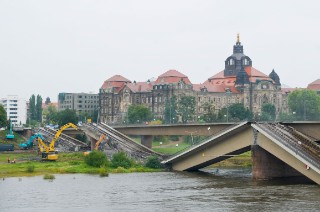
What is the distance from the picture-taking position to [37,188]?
8025 cm

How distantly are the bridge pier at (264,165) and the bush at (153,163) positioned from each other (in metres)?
19.5

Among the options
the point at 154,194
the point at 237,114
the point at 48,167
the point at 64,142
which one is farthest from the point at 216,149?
the point at 237,114

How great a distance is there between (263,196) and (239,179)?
19.6 m

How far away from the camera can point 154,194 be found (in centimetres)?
7494

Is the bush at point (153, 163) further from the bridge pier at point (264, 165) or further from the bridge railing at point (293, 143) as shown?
the bridge railing at point (293, 143)

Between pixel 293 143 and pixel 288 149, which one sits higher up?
pixel 293 143

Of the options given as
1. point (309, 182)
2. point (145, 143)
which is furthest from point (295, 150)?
point (145, 143)

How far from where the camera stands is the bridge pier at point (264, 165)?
3548 inches

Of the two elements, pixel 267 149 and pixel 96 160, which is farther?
pixel 96 160

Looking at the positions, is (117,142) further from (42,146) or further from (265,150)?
(265,150)

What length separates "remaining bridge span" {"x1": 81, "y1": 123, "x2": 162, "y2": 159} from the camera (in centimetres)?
11640

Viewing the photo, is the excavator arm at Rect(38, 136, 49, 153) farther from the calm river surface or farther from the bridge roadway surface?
the calm river surface

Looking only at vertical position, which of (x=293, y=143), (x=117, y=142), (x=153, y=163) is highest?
(x=117, y=142)

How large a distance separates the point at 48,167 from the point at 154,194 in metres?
33.1
